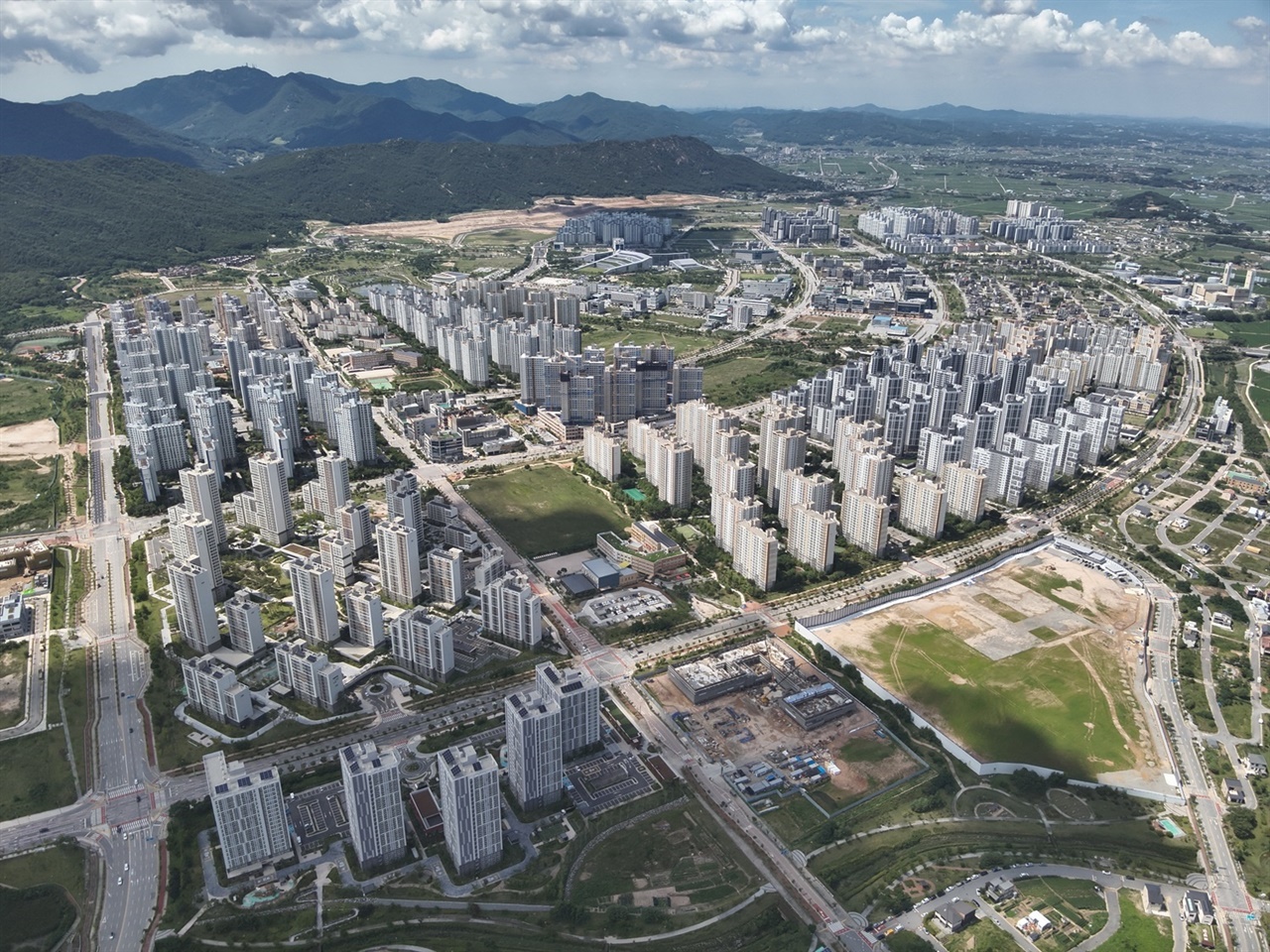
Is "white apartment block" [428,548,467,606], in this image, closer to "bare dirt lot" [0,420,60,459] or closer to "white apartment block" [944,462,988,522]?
"white apartment block" [944,462,988,522]

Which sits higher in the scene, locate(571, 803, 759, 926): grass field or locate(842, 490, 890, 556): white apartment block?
locate(842, 490, 890, 556): white apartment block

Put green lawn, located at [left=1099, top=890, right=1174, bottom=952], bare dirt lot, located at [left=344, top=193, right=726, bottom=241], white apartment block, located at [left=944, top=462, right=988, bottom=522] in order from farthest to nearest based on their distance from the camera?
bare dirt lot, located at [left=344, top=193, right=726, bottom=241] < white apartment block, located at [left=944, top=462, right=988, bottom=522] < green lawn, located at [left=1099, top=890, right=1174, bottom=952]

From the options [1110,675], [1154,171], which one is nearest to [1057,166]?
[1154,171]

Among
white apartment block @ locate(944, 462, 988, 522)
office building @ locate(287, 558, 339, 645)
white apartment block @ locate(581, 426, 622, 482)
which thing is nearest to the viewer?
office building @ locate(287, 558, 339, 645)

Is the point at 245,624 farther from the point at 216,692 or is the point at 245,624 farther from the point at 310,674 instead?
the point at 310,674

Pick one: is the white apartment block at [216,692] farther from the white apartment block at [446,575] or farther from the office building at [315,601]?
the white apartment block at [446,575]

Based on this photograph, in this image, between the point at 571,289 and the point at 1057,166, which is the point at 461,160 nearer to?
the point at 571,289

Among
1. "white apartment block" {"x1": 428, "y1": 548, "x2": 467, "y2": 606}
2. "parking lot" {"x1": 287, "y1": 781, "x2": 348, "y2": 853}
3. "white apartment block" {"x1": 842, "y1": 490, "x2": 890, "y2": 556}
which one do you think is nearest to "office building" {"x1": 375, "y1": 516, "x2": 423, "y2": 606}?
"white apartment block" {"x1": 428, "y1": 548, "x2": 467, "y2": 606}

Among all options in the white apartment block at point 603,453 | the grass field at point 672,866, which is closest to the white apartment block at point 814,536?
the white apartment block at point 603,453
